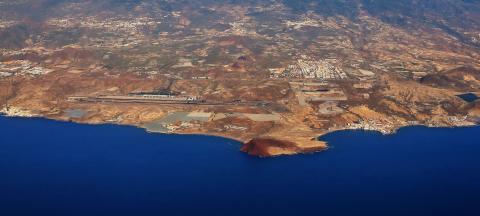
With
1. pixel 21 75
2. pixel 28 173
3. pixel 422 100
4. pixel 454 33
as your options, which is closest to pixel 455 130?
pixel 422 100

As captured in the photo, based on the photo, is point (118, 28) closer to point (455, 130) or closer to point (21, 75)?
point (21, 75)

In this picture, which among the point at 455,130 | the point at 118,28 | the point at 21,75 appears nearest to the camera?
the point at 455,130

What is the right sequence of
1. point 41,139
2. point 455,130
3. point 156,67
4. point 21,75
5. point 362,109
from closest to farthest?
point 41,139, point 455,130, point 362,109, point 21,75, point 156,67

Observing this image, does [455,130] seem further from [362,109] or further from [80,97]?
[80,97]

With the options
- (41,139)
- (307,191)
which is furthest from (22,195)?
(307,191)

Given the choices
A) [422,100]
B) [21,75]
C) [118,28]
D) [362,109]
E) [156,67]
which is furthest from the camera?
[118,28]

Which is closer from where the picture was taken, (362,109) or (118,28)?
(362,109)

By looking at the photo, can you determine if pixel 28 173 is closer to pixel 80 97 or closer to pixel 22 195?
pixel 22 195

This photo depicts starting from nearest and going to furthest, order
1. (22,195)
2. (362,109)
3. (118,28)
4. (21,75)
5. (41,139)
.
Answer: (22,195), (41,139), (362,109), (21,75), (118,28)

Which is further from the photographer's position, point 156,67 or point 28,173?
point 156,67
